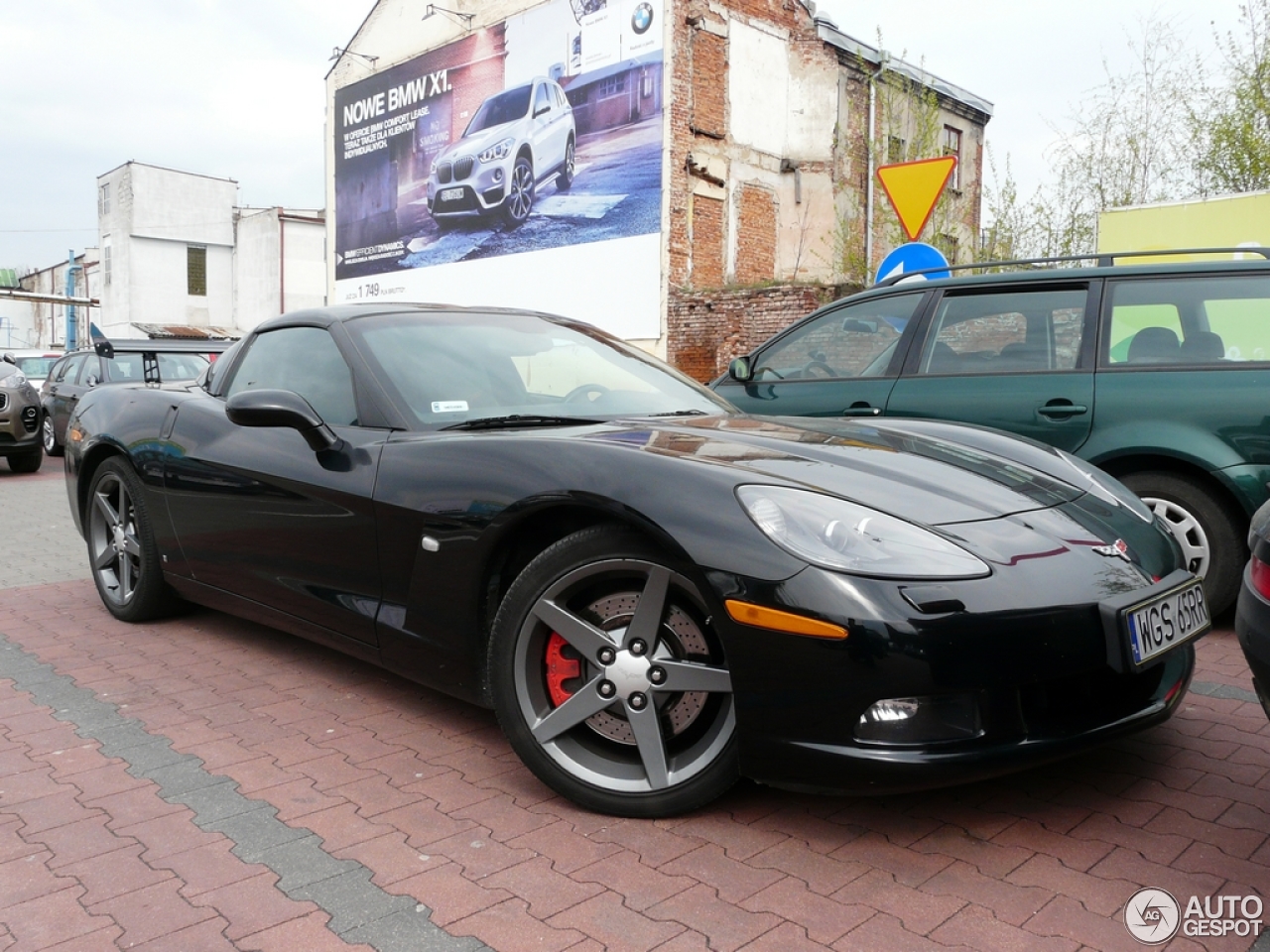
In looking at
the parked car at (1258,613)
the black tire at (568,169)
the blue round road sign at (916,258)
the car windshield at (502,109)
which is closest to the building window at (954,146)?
the black tire at (568,169)

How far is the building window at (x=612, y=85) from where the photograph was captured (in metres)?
18.2

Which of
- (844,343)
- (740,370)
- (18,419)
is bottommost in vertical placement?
(18,419)

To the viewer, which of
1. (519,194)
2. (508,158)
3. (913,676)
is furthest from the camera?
(508,158)

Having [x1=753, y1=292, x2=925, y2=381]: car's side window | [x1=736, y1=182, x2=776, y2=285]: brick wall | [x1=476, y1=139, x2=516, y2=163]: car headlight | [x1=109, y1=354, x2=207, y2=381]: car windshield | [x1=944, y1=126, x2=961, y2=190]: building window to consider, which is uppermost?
[x1=944, y1=126, x2=961, y2=190]: building window

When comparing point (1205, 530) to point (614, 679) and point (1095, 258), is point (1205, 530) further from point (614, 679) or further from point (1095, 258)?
point (614, 679)

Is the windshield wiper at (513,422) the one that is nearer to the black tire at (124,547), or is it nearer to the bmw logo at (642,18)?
the black tire at (124,547)

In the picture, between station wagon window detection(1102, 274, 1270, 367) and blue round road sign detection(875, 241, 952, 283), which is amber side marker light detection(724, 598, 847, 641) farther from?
blue round road sign detection(875, 241, 952, 283)

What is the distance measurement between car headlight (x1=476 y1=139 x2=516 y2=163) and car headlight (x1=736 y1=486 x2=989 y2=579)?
19.2 meters

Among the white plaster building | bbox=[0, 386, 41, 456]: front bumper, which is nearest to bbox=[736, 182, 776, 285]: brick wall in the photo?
bbox=[0, 386, 41, 456]: front bumper

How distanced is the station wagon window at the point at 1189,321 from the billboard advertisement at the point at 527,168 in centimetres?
1308

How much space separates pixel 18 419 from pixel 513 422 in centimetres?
1161

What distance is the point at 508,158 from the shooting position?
20.6 m

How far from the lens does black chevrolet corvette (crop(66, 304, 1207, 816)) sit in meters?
2.30

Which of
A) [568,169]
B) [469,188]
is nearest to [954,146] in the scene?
[568,169]
